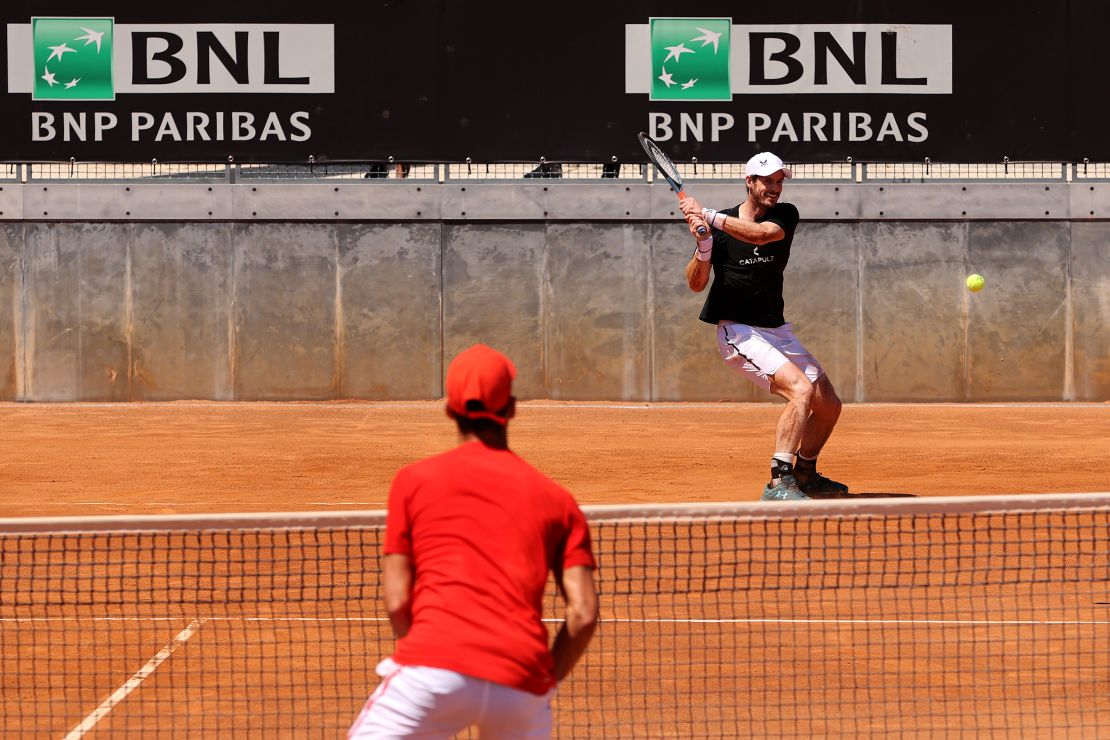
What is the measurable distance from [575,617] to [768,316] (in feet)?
20.3

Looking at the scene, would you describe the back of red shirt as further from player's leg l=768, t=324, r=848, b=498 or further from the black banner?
the black banner

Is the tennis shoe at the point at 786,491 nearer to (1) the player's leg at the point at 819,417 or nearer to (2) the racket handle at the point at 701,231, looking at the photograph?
(1) the player's leg at the point at 819,417

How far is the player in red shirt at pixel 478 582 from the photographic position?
287 centimetres

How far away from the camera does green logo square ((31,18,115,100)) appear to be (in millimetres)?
16234

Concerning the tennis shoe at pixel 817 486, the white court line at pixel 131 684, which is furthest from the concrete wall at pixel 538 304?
the white court line at pixel 131 684

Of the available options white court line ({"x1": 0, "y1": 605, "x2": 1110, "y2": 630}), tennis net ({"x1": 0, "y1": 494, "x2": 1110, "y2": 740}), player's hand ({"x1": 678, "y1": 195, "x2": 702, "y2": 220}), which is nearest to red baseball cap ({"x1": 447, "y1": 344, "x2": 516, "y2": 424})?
tennis net ({"x1": 0, "y1": 494, "x2": 1110, "y2": 740})

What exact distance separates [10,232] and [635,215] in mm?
6761

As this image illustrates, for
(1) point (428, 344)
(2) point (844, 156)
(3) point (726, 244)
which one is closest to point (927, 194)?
(2) point (844, 156)

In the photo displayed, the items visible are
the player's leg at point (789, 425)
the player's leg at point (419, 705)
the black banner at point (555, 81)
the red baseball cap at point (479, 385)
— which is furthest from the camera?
the black banner at point (555, 81)

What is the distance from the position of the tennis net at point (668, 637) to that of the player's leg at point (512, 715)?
2045mm

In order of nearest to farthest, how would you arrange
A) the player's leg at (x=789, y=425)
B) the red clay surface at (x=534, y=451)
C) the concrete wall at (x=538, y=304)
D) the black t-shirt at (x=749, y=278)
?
the player's leg at (x=789, y=425)
the black t-shirt at (x=749, y=278)
the red clay surface at (x=534, y=451)
the concrete wall at (x=538, y=304)

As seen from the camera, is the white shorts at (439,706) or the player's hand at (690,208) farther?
the player's hand at (690,208)

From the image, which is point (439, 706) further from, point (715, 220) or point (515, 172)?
point (515, 172)

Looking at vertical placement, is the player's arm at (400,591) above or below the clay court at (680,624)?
above
